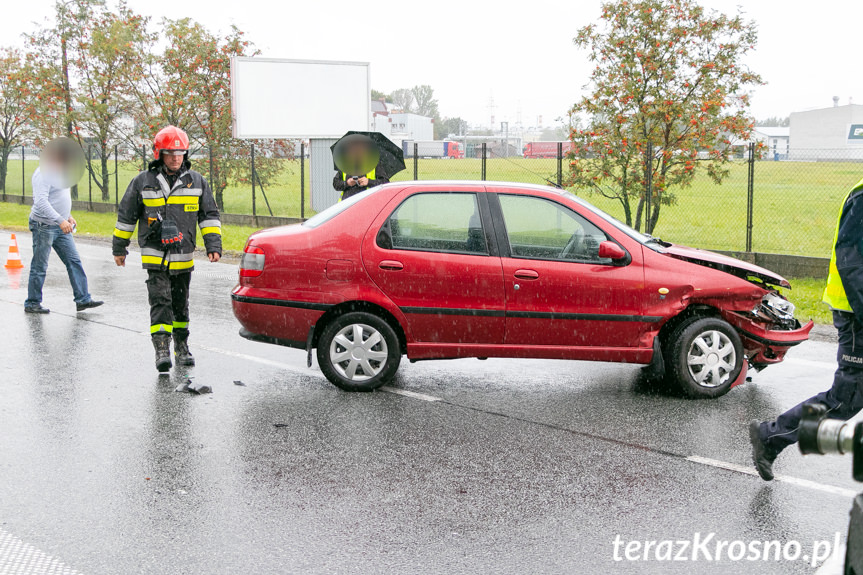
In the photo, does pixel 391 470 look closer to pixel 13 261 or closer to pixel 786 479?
pixel 786 479

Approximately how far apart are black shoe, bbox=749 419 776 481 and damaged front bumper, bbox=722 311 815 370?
6.33 ft

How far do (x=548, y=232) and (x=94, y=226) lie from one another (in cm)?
1762

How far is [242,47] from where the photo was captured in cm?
2586

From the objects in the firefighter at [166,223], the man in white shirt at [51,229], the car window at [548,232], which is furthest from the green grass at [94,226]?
the car window at [548,232]

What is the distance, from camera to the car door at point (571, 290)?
655 cm

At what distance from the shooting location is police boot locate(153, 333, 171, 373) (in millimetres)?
7285

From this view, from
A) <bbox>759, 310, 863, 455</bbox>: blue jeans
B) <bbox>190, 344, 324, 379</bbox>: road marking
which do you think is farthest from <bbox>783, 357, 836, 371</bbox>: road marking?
<bbox>190, 344, 324, 379</bbox>: road marking

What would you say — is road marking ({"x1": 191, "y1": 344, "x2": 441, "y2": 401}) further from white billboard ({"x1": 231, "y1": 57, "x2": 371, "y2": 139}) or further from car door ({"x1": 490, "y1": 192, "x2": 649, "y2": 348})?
white billboard ({"x1": 231, "y1": 57, "x2": 371, "y2": 139})

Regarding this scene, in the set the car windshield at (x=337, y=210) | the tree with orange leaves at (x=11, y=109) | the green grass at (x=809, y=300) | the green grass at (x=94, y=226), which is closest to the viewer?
the car windshield at (x=337, y=210)

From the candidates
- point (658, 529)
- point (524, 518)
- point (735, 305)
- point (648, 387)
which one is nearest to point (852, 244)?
point (658, 529)

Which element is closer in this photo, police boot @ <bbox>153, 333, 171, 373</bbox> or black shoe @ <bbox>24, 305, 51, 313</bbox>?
police boot @ <bbox>153, 333, 171, 373</bbox>

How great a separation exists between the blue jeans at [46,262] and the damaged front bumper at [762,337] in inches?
280

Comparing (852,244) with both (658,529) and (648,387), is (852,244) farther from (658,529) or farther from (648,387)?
(648,387)

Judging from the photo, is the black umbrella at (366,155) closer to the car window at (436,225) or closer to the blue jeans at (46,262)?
the blue jeans at (46,262)
